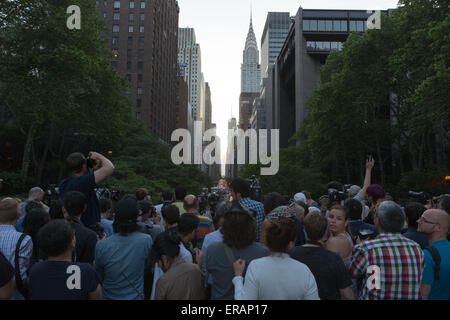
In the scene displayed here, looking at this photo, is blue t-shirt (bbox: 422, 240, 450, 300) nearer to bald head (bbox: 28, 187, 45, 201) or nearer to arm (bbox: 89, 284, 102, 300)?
arm (bbox: 89, 284, 102, 300)

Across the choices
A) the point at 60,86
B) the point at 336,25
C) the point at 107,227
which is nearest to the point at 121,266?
the point at 107,227

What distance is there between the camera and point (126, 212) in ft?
11.7

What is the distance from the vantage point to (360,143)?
32.3m

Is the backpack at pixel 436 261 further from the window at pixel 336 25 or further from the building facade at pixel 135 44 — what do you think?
the building facade at pixel 135 44

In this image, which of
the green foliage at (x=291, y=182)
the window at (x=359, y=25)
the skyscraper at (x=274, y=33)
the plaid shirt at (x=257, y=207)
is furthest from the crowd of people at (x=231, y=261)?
the skyscraper at (x=274, y=33)

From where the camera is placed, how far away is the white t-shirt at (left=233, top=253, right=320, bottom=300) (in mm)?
2611

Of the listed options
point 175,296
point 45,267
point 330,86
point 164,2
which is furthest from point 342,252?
point 164,2

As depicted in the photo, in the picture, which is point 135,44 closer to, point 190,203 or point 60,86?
point 60,86

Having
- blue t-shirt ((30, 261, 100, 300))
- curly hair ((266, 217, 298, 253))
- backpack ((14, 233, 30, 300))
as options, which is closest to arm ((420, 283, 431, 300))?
curly hair ((266, 217, 298, 253))

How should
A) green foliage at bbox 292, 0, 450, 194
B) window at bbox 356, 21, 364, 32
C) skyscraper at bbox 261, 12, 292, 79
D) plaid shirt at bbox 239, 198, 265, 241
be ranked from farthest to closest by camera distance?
skyscraper at bbox 261, 12, 292, 79, window at bbox 356, 21, 364, 32, green foliage at bbox 292, 0, 450, 194, plaid shirt at bbox 239, 198, 265, 241

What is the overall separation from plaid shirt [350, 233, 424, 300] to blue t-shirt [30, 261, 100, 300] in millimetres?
2742

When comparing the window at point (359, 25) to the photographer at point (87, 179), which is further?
the window at point (359, 25)

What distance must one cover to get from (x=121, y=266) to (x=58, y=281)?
75cm

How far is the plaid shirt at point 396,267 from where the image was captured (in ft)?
9.96
